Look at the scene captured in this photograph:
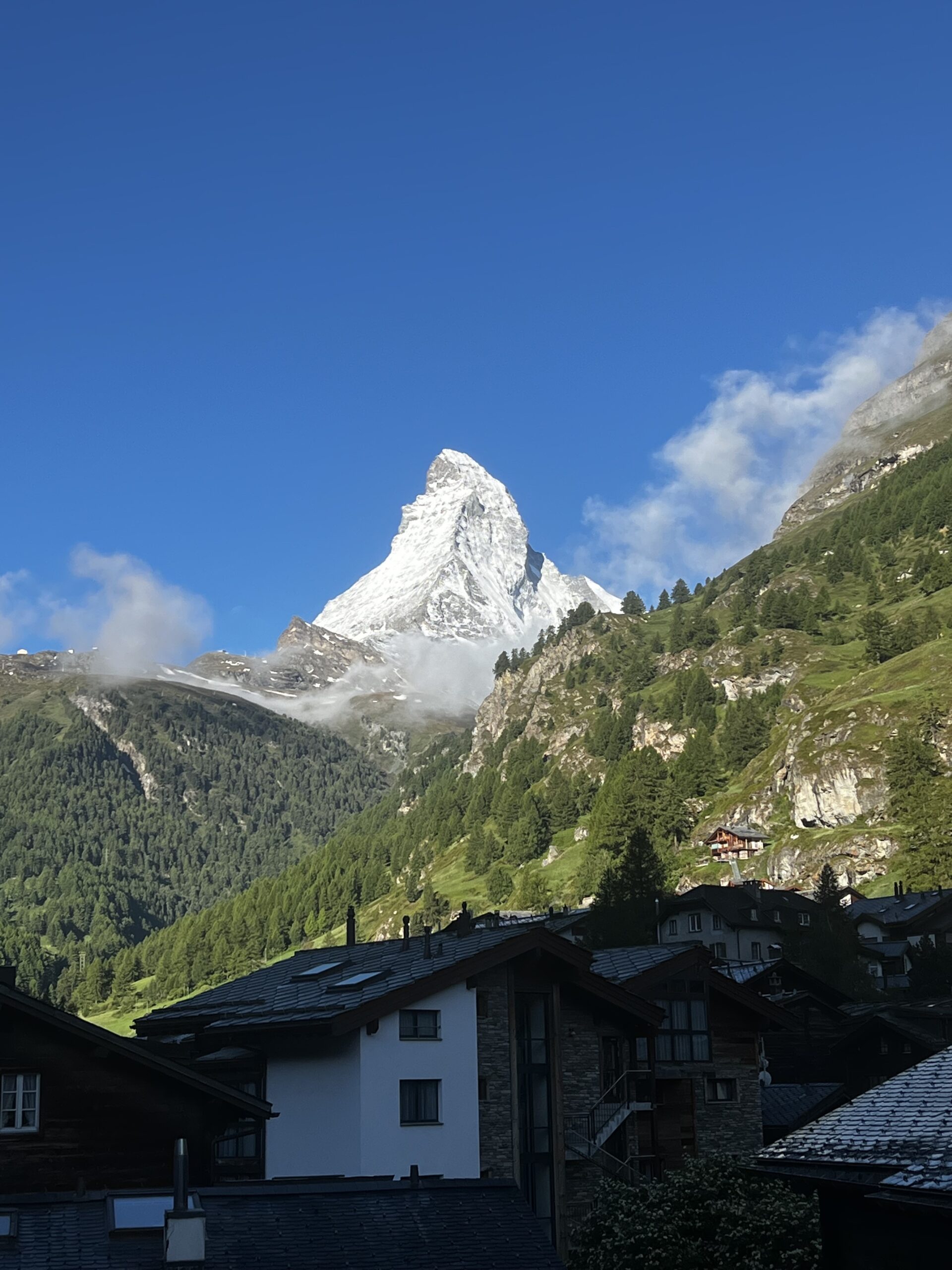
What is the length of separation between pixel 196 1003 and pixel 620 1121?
621 inches

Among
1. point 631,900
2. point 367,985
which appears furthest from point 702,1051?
point 631,900

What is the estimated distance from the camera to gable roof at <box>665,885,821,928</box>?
127 metres

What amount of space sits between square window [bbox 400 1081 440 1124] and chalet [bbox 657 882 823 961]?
271ft

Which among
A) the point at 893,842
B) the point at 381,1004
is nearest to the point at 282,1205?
the point at 381,1004

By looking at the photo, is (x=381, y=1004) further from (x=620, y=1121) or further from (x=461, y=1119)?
(x=620, y=1121)

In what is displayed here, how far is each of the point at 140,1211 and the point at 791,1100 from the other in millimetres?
44851

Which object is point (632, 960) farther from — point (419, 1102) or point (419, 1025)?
point (419, 1102)

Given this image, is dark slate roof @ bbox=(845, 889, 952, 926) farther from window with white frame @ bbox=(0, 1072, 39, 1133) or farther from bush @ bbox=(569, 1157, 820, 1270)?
window with white frame @ bbox=(0, 1072, 39, 1133)

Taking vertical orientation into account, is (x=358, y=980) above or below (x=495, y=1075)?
above

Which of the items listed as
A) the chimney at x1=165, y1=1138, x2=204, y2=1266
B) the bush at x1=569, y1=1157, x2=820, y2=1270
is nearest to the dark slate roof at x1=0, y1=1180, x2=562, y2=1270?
the chimney at x1=165, y1=1138, x2=204, y2=1266

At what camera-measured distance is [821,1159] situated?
67.1 feet

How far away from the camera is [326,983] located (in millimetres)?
47000

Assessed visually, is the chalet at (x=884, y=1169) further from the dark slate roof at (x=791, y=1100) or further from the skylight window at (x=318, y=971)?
the dark slate roof at (x=791, y=1100)

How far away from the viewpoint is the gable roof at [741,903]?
127 m
